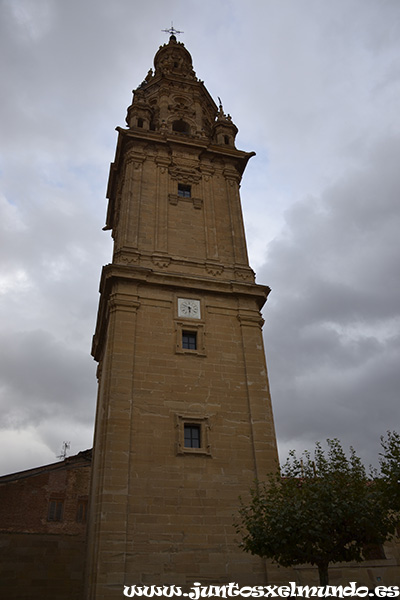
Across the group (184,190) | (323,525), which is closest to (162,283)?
(184,190)

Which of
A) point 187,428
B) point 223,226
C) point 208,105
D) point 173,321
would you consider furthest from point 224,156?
point 187,428

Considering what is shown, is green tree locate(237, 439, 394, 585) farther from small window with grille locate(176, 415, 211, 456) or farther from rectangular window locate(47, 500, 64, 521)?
rectangular window locate(47, 500, 64, 521)

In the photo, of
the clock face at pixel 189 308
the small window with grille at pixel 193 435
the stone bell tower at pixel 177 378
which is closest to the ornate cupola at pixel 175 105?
the stone bell tower at pixel 177 378

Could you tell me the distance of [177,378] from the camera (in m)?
18.8

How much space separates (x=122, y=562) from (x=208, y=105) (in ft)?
98.7

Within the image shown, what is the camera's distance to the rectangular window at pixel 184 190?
26417mm

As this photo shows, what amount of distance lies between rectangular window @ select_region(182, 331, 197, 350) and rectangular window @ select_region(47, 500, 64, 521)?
44.9 feet

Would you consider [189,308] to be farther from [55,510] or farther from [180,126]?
[180,126]

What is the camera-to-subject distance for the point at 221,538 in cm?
1573

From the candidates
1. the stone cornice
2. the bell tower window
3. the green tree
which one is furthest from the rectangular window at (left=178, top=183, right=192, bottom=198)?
the green tree

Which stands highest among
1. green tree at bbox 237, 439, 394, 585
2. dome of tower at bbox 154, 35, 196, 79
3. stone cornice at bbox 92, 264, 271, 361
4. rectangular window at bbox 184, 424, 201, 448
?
dome of tower at bbox 154, 35, 196, 79

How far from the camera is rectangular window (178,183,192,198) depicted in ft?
86.7

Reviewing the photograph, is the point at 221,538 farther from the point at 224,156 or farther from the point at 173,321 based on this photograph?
the point at 224,156

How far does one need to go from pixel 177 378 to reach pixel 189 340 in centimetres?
214
